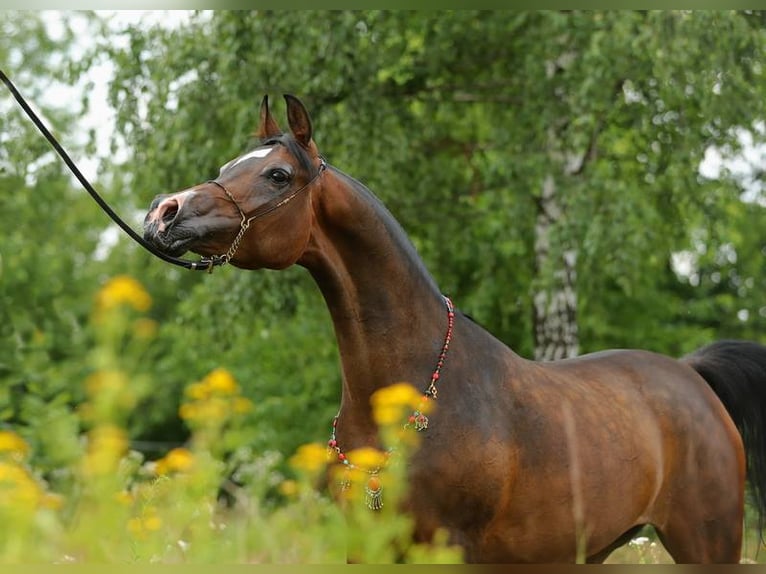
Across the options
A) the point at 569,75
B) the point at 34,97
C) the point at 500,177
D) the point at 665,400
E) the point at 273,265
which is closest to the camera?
the point at 273,265

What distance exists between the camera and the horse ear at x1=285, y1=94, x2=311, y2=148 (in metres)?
3.98

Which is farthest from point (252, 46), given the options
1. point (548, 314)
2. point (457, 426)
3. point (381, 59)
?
point (457, 426)

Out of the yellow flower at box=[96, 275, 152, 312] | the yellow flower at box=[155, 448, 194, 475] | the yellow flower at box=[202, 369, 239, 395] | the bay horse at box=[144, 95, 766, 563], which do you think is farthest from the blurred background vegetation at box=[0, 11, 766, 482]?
the yellow flower at box=[96, 275, 152, 312]

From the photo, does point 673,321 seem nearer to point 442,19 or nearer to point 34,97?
point 442,19

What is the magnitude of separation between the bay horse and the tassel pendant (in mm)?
108

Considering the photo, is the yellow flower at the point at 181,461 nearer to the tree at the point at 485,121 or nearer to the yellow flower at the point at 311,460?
the yellow flower at the point at 311,460

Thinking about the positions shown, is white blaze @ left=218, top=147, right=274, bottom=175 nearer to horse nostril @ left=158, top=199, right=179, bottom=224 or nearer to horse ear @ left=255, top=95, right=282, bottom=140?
horse ear @ left=255, top=95, right=282, bottom=140

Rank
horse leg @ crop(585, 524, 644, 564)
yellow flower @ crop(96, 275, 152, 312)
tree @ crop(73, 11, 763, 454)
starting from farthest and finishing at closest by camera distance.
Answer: tree @ crop(73, 11, 763, 454) → horse leg @ crop(585, 524, 644, 564) → yellow flower @ crop(96, 275, 152, 312)

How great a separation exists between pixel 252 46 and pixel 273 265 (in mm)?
6536

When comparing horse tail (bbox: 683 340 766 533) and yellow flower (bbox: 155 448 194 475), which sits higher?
yellow flower (bbox: 155 448 194 475)

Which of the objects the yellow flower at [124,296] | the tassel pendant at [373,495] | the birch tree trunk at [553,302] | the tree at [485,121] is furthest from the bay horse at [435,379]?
the birch tree trunk at [553,302]

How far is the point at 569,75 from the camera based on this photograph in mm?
10055

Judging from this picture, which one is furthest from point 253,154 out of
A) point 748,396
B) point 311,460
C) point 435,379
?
point 748,396

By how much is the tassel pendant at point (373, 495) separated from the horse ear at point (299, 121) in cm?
126
